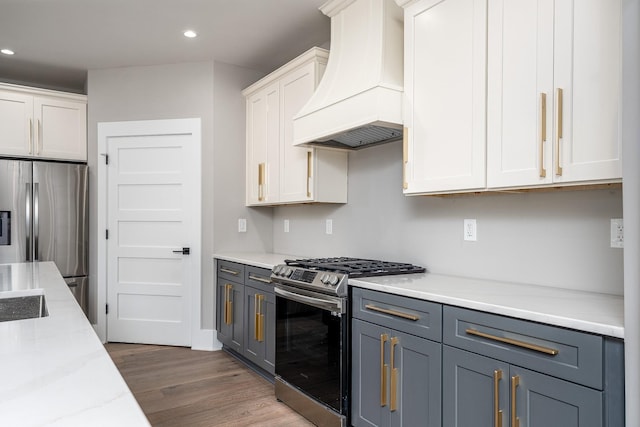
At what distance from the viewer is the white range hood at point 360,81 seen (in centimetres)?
241

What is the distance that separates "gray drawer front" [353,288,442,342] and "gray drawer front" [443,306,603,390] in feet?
0.21

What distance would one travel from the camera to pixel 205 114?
4113 millimetres

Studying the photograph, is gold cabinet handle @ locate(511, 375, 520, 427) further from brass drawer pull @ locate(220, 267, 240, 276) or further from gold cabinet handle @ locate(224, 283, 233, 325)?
gold cabinet handle @ locate(224, 283, 233, 325)

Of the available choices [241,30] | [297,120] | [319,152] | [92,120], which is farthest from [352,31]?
[92,120]

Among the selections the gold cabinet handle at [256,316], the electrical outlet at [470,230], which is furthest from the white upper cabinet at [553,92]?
the gold cabinet handle at [256,316]

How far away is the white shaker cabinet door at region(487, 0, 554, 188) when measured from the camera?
5.77ft

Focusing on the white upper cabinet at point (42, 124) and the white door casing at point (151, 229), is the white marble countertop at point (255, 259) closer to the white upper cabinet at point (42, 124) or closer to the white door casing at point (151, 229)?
the white door casing at point (151, 229)

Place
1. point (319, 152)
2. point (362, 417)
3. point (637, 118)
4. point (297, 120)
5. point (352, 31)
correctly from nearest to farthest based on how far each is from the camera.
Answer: point (637, 118) → point (362, 417) → point (352, 31) → point (297, 120) → point (319, 152)

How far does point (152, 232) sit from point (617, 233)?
12.2ft

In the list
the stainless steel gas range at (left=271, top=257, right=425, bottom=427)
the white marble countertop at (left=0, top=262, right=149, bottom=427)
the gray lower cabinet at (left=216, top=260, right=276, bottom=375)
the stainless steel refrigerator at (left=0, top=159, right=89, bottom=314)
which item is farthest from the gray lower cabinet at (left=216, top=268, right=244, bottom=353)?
the white marble countertop at (left=0, top=262, right=149, bottom=427)

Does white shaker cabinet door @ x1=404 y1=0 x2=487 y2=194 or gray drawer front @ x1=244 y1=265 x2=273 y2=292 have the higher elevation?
white shaker cabinet door @ x1=404 y1=0 x2=487 y2=194

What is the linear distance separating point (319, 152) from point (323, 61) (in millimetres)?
662

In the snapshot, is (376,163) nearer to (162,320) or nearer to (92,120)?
(162,320)

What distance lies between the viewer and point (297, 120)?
9.95 ft
